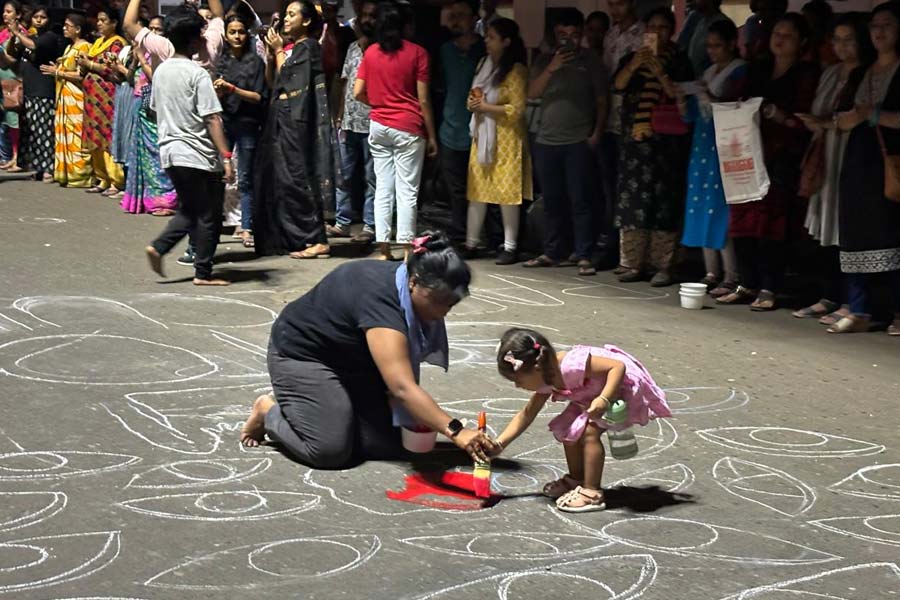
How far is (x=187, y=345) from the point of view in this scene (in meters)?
6.39

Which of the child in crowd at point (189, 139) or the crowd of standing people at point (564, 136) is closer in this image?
the crowd of standing people at point (564, 136)

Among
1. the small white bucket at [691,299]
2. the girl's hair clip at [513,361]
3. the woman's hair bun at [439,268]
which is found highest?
the woman's hair bun at [439,268]

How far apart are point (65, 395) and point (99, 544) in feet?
5.70

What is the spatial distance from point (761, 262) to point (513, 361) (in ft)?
13.4

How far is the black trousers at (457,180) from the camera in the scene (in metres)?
9.26

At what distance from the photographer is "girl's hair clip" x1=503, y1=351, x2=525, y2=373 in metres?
3.95

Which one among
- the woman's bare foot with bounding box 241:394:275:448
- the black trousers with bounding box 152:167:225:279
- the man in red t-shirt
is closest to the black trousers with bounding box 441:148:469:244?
the man in red t-shirt

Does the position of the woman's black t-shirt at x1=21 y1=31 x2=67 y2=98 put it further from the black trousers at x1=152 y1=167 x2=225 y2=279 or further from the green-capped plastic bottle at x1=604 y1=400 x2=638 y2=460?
the green-capped plastic bottle at x1=604 y1=400 x2=638 y2=460

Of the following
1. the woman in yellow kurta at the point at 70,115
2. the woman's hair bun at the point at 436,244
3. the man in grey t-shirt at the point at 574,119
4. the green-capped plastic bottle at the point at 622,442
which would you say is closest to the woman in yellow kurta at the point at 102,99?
the woman in yellow kurta at the point at 70,115

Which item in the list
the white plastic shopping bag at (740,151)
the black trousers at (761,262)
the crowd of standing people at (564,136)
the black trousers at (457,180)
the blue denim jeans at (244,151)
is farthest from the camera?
the black trousers at (457,180)

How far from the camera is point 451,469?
183 inches

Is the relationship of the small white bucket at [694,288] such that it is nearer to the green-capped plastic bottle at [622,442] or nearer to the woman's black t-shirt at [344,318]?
the woman's black t-shirt at [344,318]

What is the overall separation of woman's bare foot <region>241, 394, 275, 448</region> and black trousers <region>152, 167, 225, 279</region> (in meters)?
3.18

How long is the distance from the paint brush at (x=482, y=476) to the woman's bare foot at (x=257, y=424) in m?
0.97
